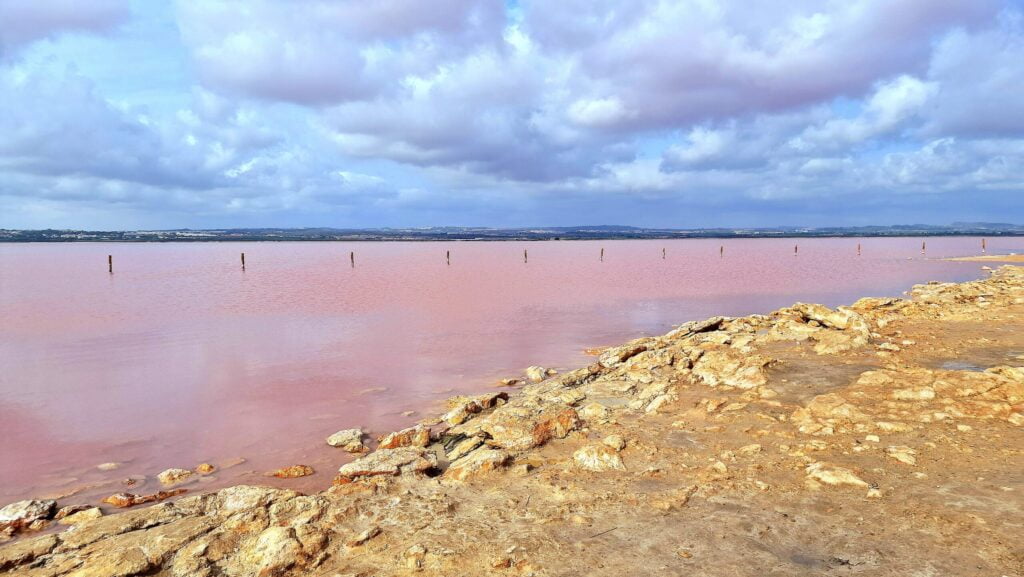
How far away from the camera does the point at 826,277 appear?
50.0 meters

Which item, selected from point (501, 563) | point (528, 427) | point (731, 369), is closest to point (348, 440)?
point (528, 427)

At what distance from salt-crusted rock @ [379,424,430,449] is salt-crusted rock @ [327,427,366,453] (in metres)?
0.49

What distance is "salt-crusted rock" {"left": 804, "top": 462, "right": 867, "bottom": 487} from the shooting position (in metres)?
6.86

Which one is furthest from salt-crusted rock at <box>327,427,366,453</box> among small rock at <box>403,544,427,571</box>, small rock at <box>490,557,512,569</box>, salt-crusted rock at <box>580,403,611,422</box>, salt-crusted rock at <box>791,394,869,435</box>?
salt-crusted rock at <box>791,394,869,435</box>

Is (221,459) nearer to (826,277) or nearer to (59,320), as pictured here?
(59,320)

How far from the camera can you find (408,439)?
415 inches

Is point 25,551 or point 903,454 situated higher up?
point 903,454

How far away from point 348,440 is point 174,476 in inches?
115

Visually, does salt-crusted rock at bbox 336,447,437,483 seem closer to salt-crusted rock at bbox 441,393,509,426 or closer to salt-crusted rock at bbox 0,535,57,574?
salt-crusted rock at bbox 441,393,509,426

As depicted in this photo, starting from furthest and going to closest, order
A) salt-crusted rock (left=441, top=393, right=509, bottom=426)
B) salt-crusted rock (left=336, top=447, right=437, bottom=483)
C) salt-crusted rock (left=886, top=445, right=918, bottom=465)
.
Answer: salt-crusted rock (left=441, top=393, right=509, bottom=426) < salt-crusted rock (left=336, top=447, right=437, bottom=483) < salt-crusted rock (left=886, top=445, right=918, bottom=465)

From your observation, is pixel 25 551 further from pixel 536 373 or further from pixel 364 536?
pixel 536 373

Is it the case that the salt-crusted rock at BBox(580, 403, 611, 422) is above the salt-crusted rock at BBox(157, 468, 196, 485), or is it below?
above

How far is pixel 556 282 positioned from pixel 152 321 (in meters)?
29.5

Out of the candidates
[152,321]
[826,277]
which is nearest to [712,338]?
[152,321]
